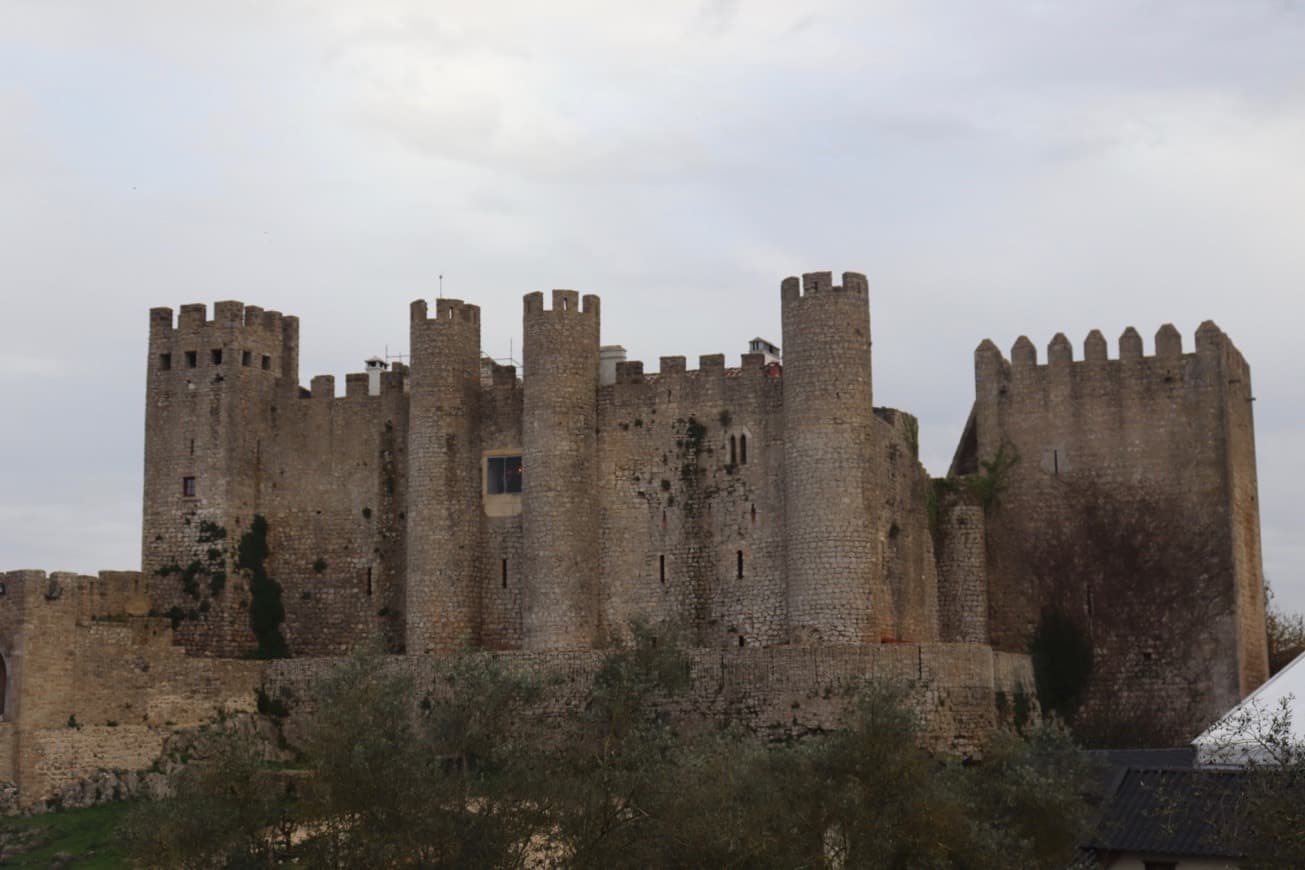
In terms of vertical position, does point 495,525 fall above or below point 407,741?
above

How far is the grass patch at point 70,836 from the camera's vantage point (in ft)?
142

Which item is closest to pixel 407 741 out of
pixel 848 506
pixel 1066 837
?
pixel 1066 837

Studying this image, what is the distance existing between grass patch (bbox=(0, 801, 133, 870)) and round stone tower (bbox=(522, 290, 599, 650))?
34.9 ft

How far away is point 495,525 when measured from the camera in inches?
2071

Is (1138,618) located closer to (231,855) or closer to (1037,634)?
(1037,634)

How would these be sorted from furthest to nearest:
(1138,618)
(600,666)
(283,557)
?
1. (283,557)
2. (1138,618)
3. (600,666)

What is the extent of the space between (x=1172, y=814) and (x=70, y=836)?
23192 millimetres

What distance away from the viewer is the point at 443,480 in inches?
2060

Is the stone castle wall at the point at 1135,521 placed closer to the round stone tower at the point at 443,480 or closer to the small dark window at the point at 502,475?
the small dark window at the point at 502,475

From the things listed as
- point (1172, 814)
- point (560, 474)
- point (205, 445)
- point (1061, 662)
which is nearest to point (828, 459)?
point (560, 474)

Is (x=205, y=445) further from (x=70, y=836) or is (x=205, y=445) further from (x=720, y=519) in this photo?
(x=720, y=519)

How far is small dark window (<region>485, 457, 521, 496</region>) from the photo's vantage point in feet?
172

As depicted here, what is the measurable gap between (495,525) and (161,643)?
28.3ft

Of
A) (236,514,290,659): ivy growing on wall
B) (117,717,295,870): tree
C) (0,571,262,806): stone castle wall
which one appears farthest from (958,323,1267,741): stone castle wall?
(117,717,295,870): tree
